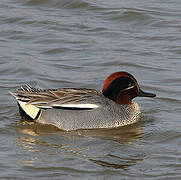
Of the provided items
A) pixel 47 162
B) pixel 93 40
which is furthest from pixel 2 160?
pixel 93 40

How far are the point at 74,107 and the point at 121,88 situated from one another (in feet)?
2.78

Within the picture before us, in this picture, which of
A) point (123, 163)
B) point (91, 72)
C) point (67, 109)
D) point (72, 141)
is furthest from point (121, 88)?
point (123, 163)

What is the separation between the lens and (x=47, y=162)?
334 inches

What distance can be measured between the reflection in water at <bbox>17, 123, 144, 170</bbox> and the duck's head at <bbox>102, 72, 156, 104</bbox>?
17.9 inches

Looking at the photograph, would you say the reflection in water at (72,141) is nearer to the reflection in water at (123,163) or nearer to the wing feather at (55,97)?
the reflection in water at (123,163)

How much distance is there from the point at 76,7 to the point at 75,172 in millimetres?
8606

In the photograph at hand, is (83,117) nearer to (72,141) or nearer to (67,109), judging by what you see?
(67,109)

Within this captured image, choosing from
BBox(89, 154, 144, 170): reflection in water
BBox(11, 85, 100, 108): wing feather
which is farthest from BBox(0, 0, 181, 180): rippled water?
BBox(11, 85, 100, 108): wing feather

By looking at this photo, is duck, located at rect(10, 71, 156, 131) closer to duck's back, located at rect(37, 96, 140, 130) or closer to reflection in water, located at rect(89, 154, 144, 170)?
duck's back, located at rect(37, 96, 140, 130)

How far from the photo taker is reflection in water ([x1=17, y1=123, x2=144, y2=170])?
8.59 metres

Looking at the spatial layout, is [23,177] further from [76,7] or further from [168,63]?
[76,7]

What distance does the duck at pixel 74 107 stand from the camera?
33.0 ft

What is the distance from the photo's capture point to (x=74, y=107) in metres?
10.0

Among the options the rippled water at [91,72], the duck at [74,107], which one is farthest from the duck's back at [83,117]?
the rippled water at [91,72]
